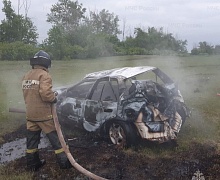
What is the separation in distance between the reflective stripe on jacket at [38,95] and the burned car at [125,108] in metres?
1.26

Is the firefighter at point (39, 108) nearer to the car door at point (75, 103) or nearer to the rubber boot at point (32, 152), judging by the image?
the rubber boot at point (32, 152)

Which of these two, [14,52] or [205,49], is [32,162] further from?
[205,49]

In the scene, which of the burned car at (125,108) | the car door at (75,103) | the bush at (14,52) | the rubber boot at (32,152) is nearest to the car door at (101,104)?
the burned car at (125,108)

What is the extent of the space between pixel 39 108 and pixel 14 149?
1.60m

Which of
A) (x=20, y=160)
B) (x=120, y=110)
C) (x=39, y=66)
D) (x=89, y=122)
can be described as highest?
(x=39, y=66)

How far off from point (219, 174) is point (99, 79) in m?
2.78

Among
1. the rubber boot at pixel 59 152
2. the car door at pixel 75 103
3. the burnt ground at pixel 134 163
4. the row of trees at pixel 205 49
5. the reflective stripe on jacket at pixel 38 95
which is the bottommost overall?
the burnt ground at pixel 134 163

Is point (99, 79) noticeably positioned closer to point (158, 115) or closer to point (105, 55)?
point (158, 115)

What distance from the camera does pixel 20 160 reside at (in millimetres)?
4922

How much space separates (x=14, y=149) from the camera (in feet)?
18.1

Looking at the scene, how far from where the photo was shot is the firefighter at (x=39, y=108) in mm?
4339

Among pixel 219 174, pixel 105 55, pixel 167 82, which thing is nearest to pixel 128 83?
pixel 167 82

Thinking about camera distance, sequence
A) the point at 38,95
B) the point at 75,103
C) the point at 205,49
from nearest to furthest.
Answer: the point at 38,95, the point at 75,103, the point at 205,49

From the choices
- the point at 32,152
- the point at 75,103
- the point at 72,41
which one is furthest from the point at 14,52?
the point at 32,152
